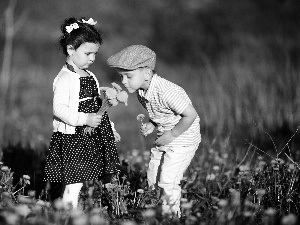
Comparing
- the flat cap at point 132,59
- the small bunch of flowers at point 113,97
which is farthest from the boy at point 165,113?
the small bunch of flowers at point 113,97

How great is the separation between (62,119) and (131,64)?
1.74 feet

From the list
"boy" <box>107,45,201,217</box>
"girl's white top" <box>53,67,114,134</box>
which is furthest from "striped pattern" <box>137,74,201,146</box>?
"girl's white top" <box>53,67,114,134</box>

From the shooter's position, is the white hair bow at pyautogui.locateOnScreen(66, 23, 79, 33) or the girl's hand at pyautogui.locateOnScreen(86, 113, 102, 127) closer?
Result: the girl's hand at pyautogui.locateOnScreen(86, 113, 102, 127)

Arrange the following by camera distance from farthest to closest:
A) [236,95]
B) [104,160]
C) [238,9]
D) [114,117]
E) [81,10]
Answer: [81,10] → [238,9] → [114,117] → [236,95] → [104,160]

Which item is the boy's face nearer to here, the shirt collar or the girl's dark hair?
the shirt collar

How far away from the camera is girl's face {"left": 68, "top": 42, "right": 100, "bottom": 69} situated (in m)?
3.24

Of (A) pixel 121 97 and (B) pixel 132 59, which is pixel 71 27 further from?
(A) pixel 121 97

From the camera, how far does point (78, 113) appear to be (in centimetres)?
312

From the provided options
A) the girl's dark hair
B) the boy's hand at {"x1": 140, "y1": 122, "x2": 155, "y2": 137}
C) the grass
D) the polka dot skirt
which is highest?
the girl's dark hair

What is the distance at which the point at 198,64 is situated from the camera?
15.1m

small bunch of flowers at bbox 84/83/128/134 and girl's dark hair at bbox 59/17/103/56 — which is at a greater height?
girl's dark hair at bbox 59/17/103/56

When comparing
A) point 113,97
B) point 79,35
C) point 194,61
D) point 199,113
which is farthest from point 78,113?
point 194,61

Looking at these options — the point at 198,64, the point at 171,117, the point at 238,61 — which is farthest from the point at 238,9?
the point at 171,117

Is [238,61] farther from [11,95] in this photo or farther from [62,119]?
[62,119]
